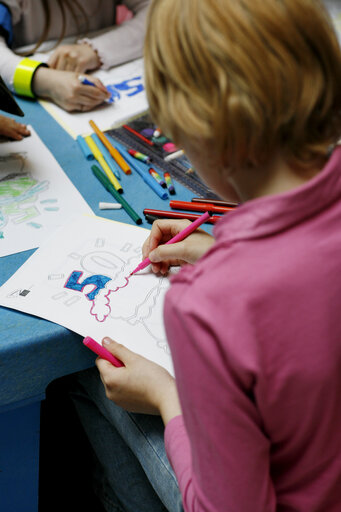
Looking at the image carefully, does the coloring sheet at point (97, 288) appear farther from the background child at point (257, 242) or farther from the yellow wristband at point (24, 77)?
the yellow wristband at point (24, 77)

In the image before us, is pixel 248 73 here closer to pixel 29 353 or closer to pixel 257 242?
pixel 257 242

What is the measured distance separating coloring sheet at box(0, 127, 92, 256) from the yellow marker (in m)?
0.06

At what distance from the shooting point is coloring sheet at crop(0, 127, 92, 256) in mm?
673

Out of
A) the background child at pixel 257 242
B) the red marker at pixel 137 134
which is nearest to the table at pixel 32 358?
the red marker at pixel 137 134

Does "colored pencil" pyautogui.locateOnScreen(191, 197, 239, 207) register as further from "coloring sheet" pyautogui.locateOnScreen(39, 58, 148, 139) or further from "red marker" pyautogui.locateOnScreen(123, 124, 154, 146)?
"coloring sheet" pyautogui.locateOnScreen(39, 58, 148, 139)

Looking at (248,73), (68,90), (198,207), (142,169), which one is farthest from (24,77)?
(248,73)

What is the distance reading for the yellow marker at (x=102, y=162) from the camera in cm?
75

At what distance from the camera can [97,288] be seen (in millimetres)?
600

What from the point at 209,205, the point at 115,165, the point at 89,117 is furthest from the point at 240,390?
the point at 89,117

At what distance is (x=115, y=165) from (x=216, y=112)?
486mm

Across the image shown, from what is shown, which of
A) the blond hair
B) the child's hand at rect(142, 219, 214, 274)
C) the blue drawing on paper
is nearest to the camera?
the blond hair

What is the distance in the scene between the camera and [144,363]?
0.52 m

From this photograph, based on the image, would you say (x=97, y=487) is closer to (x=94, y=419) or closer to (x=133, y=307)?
(x=94, y=419)

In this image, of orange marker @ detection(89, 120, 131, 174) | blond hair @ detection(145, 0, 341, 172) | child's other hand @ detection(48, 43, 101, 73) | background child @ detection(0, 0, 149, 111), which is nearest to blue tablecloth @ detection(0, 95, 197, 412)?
orange marker @ detection(89, 120, 131, 174)
